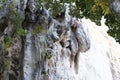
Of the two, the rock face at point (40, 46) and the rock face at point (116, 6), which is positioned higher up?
the rock face at point (40, 46)

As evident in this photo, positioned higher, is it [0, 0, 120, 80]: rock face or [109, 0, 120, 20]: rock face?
[0, 0, 120, 80]: rock face

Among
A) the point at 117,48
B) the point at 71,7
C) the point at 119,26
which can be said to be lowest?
the point at 119,26

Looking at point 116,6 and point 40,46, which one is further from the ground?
point 40,46

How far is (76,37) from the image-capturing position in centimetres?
1008

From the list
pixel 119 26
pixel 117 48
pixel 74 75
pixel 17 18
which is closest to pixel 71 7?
pixel 119 26

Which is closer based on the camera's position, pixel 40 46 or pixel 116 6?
pixel 116 6

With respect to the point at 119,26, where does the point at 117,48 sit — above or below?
Answer: above

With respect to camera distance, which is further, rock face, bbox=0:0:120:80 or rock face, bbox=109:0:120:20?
rock face, bbox=0:0:120:80

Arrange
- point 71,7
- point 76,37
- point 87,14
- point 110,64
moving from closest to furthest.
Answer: point 87,14, point 71,7, point 76,37, point 110,64

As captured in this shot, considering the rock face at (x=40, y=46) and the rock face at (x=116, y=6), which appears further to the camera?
the rock face at (x=40, y=46)

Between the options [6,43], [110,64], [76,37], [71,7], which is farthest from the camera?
[110,64]

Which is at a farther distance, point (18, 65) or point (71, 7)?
point (18, 65)

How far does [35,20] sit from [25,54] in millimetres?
1056

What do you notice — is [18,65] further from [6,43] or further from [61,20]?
[61,20]
